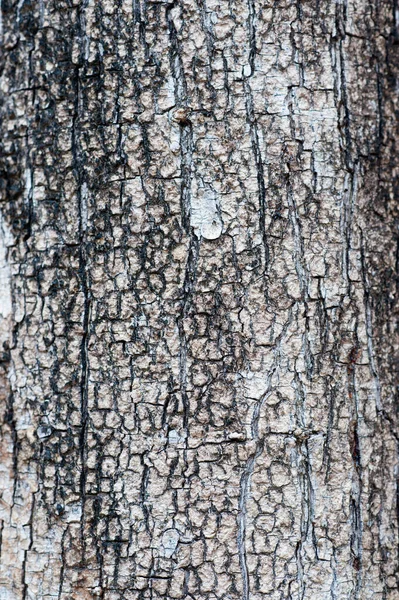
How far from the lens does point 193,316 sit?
1.45 meters

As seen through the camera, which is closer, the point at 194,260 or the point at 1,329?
the point at 194,260

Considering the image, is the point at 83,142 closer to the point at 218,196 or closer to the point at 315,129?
the point at 218,196

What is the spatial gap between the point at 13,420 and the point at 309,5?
3.80 feet

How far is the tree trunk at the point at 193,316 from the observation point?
144 centimetres

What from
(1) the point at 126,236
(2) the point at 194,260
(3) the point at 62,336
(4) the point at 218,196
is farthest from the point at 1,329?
(4) the point at 218,196

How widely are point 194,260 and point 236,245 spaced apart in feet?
0.32

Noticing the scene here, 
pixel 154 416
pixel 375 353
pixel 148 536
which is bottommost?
pixel 148 536

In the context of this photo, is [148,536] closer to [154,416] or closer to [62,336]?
[154,416]

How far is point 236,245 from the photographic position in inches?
57.3

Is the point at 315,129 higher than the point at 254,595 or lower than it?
higher

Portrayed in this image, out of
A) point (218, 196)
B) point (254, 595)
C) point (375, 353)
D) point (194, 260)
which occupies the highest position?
point (218, 196)

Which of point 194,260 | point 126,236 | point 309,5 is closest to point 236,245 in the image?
point 194,260

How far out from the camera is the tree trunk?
144 cm

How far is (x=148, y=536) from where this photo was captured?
4.73 ft
